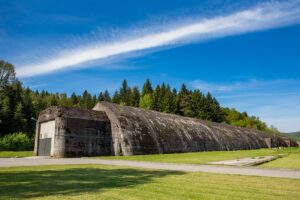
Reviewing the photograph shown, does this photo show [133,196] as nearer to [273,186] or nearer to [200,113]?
[273,186]

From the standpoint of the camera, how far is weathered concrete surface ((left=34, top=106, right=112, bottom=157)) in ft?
109

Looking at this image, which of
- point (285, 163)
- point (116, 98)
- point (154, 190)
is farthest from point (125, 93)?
point (154, 190)

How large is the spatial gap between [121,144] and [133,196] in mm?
27741

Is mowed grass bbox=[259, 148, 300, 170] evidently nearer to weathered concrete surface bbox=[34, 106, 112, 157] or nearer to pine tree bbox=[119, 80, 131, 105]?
weathered concrete surface bbox=[34, 106, 112, 157]

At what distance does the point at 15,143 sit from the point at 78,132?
20.9 metres

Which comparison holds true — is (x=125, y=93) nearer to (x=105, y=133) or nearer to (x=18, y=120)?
(x=18, y=120)

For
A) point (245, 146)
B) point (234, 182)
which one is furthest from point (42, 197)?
point (245, 146)

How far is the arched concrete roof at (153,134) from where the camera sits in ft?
121

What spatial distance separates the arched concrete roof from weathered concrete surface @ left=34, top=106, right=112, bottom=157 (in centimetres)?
139

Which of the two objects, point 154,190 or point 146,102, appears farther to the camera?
point 146,102

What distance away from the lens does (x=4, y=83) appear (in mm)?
77188

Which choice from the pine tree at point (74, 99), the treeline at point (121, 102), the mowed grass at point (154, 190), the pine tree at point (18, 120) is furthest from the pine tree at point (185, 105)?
the mowed grass at point (154, 190)

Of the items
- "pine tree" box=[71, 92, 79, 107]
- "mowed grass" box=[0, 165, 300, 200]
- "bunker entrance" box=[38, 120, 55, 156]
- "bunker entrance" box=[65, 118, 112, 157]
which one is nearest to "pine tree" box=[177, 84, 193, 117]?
"pine tree" box=[71, 92, 79, 107]

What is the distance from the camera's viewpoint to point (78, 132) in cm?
3447
